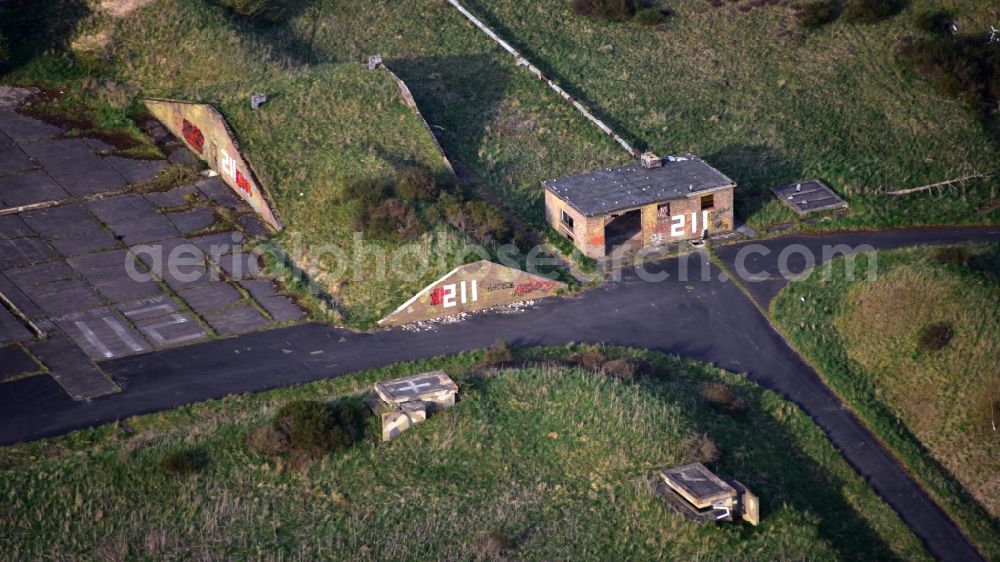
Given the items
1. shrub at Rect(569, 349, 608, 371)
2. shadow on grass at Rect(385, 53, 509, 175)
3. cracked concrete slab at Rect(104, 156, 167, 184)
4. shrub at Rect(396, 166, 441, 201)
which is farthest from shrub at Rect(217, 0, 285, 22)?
shrub at Rect(569, 349, 608, 371)

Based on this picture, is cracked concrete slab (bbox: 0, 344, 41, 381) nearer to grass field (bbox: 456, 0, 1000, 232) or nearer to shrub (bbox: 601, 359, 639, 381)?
shrub (bbox: 601, 359, 639, 381)

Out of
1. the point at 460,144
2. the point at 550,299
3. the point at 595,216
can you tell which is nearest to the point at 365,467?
the point at 550,299

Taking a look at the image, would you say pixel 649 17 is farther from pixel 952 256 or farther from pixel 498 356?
pixel 498 356

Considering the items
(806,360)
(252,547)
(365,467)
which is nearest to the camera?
(252,547)

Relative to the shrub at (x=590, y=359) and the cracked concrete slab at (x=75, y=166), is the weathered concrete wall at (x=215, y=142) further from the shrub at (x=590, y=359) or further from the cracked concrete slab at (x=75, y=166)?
the shrub at (x=590, y=359)

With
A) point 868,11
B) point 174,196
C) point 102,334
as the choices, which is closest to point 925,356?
point 868,11

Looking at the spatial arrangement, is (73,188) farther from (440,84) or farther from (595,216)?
(595,216)
